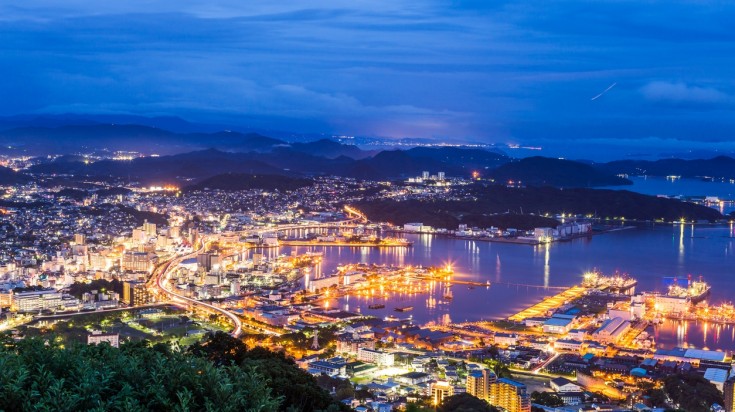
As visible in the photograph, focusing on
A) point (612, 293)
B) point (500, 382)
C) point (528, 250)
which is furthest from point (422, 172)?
point (500, 382)

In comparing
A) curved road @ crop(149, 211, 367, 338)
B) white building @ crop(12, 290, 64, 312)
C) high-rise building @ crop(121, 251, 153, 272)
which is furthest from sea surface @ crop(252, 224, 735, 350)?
white building @ crop(12, 290, 64, 312)

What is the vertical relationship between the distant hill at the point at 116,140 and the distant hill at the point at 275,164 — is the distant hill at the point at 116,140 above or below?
above

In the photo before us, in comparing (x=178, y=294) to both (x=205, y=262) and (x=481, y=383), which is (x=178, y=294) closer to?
(x=205, y=262)

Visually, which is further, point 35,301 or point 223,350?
point 35,301

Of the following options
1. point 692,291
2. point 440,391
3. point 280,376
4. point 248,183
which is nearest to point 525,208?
point 248,183

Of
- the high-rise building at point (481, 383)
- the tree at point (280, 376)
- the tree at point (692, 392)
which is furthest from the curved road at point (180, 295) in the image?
the tree at point (692, 392)

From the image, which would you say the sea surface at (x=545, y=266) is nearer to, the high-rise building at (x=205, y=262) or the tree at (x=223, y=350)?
the high-rise building at (x=205, y=262)

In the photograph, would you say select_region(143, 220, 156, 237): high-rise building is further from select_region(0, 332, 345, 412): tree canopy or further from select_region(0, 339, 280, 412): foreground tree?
select_region(0, 339, 280, 412): foreground tree
